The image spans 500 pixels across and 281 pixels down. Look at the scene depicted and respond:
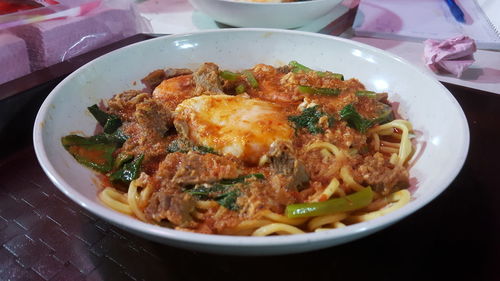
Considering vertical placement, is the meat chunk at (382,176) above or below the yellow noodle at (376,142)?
above

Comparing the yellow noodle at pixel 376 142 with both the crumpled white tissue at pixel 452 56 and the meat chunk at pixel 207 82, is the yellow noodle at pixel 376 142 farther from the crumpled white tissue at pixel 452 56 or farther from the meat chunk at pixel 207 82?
the crumpled white tissue at pixel 452 56

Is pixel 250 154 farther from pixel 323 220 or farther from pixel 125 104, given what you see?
pixel 125 104

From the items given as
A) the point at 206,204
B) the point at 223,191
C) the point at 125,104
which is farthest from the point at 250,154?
the point at 125,104

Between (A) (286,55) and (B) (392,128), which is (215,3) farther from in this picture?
(B) (392,128)

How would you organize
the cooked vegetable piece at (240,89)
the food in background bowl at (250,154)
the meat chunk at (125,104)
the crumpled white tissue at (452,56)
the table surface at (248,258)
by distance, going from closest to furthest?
the table surface at (248,258)
the food in background bowl at (250,154)
the meat chunk at (125,104)
the cooked vegetable piece at (240,89)
the crumpled white tissue at (452,56)

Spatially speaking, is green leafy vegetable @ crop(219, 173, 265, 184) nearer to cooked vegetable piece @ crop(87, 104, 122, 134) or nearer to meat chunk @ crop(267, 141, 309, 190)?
meat chunk @ crop(267, 141, 309, 190)

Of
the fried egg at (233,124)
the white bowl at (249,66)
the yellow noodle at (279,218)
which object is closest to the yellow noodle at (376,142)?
the white bowl at (249,66)

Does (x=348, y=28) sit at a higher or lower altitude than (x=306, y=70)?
lower

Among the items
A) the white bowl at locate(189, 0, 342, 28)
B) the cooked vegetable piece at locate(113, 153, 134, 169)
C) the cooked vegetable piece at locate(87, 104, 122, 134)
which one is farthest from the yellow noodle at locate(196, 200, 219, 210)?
the white bowl at locate(189, 0, 342, 28)
